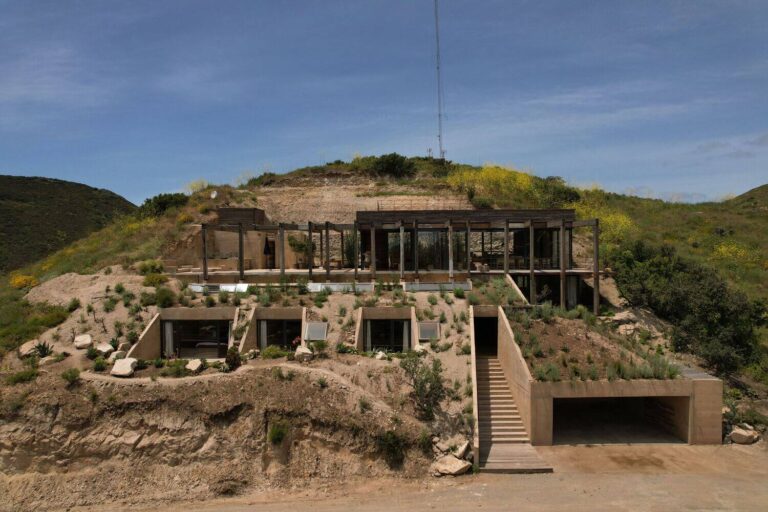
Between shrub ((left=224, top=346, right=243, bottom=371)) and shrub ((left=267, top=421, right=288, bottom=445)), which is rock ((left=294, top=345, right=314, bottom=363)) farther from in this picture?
shrub ((left=267, top=421, right=288, bottom=445))

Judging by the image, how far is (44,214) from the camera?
5878 centimetres

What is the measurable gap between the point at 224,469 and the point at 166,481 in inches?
65.2

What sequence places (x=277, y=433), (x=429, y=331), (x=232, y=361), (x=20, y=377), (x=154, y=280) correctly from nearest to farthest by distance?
(x=277, y=433)
(x=20, y=377)
(x=232, y=361)
(x=429, y=331)
(x=154, y=280)

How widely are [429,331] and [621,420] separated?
23.7ft

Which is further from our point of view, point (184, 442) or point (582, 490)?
point (184, 442)

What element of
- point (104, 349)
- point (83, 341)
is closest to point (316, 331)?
point (104, 349)

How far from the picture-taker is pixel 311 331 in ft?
67.8

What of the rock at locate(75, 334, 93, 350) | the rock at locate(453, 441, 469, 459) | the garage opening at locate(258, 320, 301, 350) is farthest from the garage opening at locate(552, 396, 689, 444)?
the rock at locate(75, 334, 93, 350)

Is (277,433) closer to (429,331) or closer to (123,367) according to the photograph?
(123,367)

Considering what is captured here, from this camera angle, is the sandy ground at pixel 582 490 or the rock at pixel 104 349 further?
the rock at pixel 104 349

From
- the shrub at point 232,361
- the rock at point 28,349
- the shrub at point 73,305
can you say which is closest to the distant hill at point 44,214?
the shrub at point 73,305

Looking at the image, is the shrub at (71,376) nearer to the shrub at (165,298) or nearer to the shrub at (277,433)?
the shrub at (165,298)

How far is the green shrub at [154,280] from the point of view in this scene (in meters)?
24.3

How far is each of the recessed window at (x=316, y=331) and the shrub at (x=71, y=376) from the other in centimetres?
750
